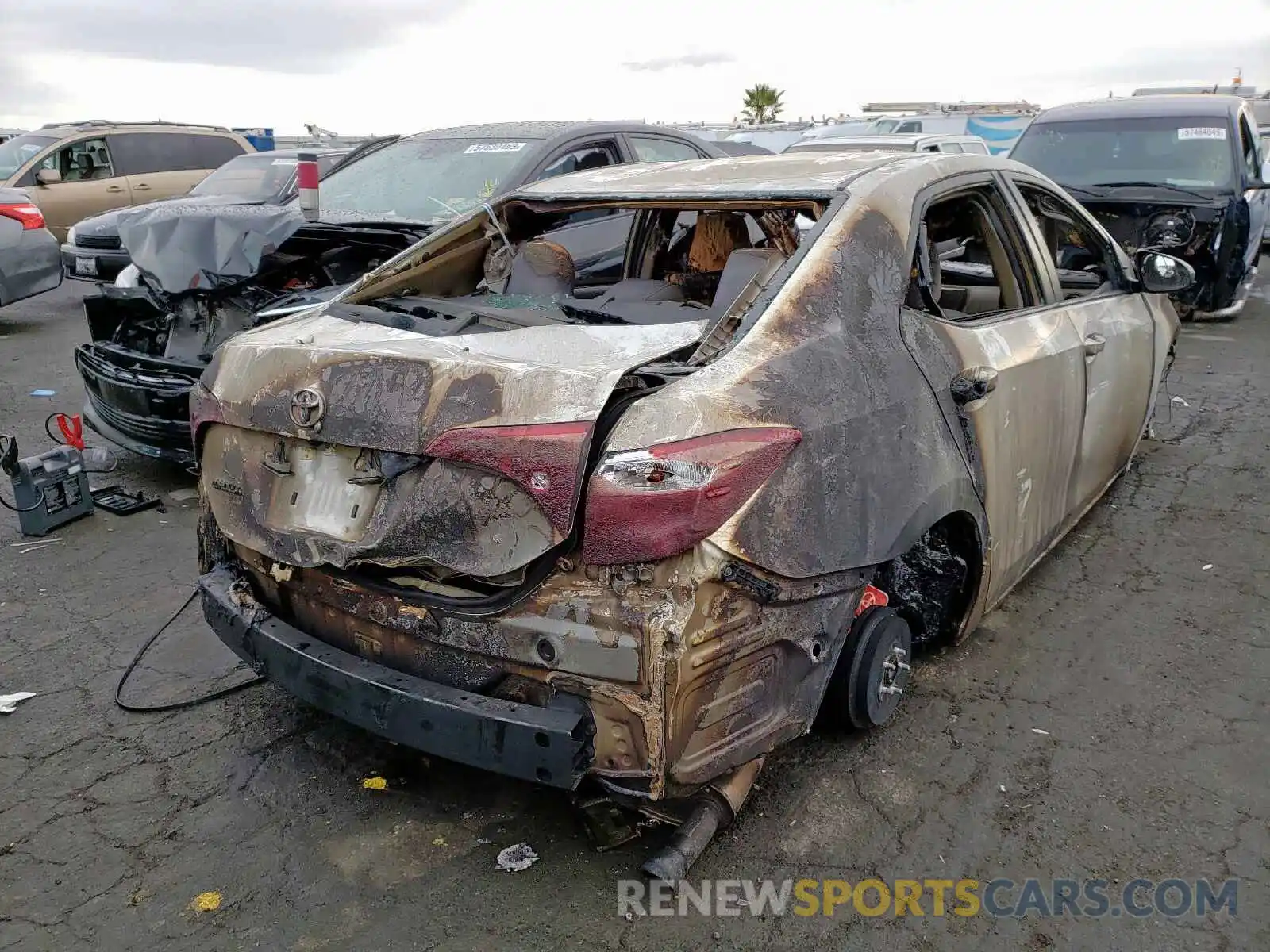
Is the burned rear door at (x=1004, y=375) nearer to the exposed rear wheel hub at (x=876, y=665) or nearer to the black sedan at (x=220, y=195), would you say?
the exposed rear wheel hub at (x=876, y=665)

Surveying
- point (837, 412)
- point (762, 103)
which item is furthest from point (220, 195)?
point (762, 103)

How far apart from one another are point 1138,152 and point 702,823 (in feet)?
29.3

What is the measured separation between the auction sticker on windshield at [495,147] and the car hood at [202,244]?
50.2 inches

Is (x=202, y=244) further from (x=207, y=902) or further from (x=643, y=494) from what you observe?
(x=643, y=494)

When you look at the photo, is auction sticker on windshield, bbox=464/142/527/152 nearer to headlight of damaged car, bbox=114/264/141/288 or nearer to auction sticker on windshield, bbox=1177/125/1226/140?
headlight of damaged car, bbox=114/264/141/288

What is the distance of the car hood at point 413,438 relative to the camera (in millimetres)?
2199

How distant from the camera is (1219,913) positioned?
7.82 feet

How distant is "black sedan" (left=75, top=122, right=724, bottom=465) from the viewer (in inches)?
202

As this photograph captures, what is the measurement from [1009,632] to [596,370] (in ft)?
7.49

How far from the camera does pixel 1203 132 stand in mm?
9094

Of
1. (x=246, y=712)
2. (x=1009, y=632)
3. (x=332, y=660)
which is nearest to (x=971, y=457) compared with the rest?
(x=1009, y=632)

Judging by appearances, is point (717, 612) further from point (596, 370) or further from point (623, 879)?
point (623, 879)

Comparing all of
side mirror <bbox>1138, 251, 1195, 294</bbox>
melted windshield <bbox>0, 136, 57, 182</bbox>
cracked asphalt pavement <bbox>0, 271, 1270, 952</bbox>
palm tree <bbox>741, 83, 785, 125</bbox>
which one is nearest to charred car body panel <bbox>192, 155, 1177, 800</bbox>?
cracked asphalt pavement <bbox>0, 271, 1270, 952</bbox>

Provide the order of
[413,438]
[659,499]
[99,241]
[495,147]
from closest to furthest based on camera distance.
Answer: [659,499]
[413,438]
[495,147]
[99,241]
